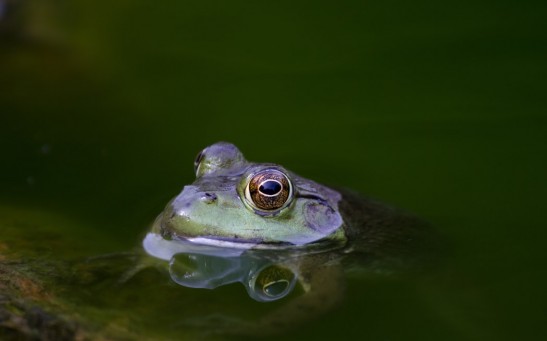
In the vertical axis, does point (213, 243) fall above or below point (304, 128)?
below

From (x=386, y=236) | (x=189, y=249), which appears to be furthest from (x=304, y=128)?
(x=189, y=249)

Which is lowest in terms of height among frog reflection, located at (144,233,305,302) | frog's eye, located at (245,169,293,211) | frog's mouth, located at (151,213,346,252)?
frog reflection, located at (144,233,305,302)

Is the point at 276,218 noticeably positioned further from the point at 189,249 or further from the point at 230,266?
the point at 189,249

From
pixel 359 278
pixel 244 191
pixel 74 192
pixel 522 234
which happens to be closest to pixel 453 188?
pixel 522 234

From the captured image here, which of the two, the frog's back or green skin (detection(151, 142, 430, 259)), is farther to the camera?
the frog's back

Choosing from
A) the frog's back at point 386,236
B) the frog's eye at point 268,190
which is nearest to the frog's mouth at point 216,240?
the frog's eye at point 268,190

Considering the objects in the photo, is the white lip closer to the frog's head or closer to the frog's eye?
the frog's head

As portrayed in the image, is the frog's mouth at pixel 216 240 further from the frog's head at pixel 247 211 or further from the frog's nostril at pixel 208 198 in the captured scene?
the frog's nostril at pixel 208 198

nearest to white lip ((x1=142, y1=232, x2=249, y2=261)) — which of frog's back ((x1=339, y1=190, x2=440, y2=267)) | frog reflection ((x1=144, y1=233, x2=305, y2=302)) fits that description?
frog reflection ((x1=144, y1=233, x2=305, y2=302))

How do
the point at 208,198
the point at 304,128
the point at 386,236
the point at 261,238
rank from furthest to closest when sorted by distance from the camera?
the point at 304,128 < the point at 386,236 < the point at 261,238 < the point at 208,198
